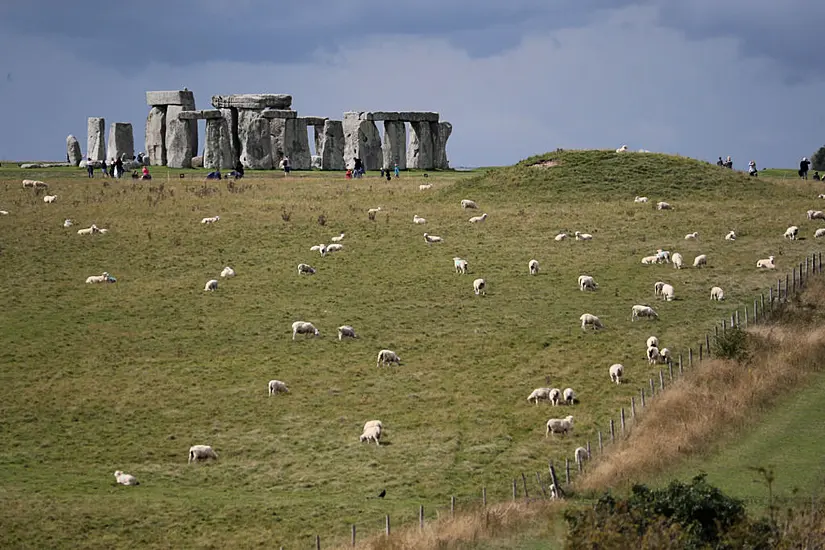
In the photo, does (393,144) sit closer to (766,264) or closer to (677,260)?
(677,260)

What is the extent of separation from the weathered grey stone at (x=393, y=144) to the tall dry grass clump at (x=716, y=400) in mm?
57490

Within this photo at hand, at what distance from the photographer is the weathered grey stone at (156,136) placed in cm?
9831

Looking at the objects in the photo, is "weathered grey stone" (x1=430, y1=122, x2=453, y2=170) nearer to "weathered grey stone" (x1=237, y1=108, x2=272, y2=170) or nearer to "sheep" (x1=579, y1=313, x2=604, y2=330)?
"weathered grey stone" (x1=237, y1=108, x2=272, y2=170)

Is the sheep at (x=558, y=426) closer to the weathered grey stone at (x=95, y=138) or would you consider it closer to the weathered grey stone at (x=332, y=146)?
the weathered grey stone at (x=332, y=146)

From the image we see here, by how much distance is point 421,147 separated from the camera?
3762 inches

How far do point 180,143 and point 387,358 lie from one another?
6045 cm

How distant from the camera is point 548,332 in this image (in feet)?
131

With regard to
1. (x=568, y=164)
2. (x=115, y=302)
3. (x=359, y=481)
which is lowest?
(x=359, y=481)

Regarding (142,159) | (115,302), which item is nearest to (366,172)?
Answer: (142,159)

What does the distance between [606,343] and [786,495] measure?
12.5 metres

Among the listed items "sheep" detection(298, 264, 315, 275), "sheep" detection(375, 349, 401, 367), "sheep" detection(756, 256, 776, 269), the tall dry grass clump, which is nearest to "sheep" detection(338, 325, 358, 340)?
"sheep" detection(375, 349, 401, 367)

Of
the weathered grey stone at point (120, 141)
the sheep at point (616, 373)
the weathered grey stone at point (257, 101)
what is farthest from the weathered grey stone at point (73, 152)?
the sheep at point (616, 373)

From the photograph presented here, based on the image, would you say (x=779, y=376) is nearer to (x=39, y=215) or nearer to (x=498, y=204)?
(x=498, y=204)

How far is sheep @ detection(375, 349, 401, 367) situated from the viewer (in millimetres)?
37125
